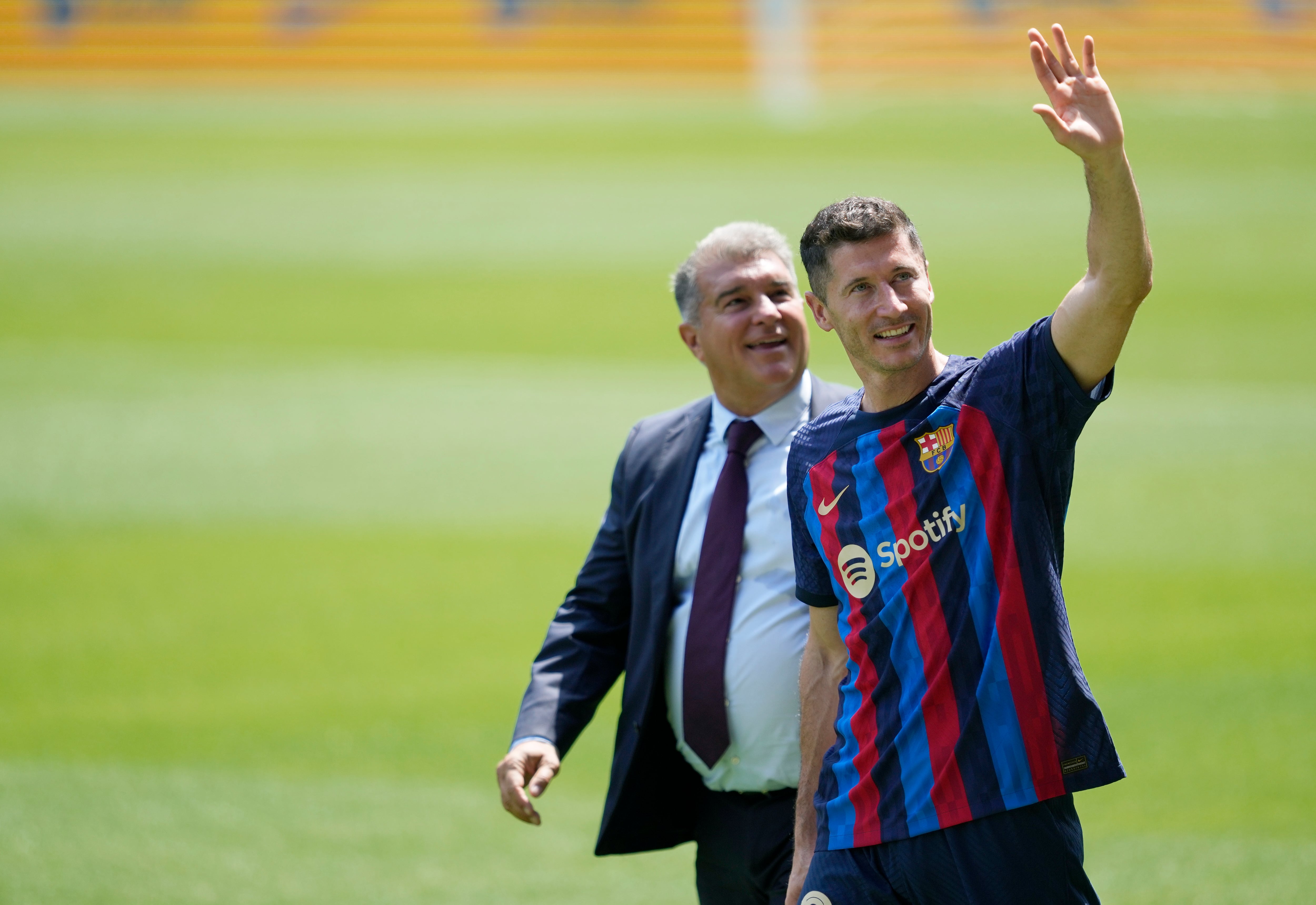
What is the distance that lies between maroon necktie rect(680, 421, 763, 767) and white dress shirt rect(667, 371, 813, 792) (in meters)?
→ 0.02

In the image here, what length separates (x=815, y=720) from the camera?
109 inches

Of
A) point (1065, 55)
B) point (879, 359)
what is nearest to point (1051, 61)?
point (1065, 55)

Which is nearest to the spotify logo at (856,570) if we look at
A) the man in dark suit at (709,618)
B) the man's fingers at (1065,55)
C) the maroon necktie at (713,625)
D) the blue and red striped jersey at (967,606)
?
the blue and red striped jersey at (967,606)

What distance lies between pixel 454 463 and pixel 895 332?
7.26 metres

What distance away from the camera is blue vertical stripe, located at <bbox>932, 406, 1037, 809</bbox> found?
2.34 meters

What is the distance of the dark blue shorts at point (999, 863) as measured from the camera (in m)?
2.34

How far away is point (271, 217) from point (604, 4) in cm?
922

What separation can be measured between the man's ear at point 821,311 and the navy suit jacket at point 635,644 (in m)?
0.67

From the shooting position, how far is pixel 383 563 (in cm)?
785

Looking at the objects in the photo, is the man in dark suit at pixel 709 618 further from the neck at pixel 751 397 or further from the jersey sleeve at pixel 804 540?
the jersey sleeve at pixel 804 540

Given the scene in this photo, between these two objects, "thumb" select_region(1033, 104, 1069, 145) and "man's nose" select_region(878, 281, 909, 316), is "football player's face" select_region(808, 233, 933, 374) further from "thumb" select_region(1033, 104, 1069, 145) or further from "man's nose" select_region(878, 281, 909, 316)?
"thumb" select_region(1033, 104, 1069, 145)

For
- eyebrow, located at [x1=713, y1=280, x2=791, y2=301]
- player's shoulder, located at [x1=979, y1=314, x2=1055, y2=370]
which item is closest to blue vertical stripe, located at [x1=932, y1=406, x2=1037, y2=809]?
player's shoulder, located at [x1=979, y1=314, x2=1055, y2=370]

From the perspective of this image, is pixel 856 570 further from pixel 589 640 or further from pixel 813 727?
pixel 589 640

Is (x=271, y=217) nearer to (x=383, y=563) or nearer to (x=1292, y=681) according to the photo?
(x=383, y=563)
